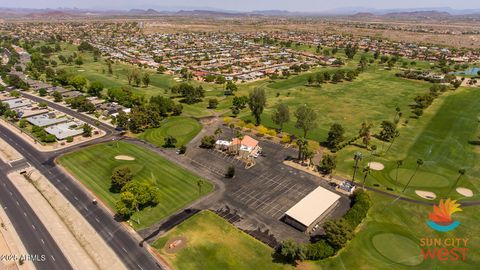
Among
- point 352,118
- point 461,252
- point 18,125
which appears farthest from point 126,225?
point 352,118

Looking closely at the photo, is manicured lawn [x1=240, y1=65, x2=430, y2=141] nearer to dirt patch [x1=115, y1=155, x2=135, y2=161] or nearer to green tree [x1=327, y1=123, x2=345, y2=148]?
green tree [x1=327, y1=123, x2=345, y2=148]

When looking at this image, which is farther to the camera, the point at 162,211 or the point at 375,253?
the point at 162,211

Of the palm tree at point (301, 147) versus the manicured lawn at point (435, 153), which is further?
the palm tree at point (301, 147)

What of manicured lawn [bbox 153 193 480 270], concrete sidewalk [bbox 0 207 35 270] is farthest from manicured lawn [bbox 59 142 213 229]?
concrete sidewalk [bbox 0 207 35 270]

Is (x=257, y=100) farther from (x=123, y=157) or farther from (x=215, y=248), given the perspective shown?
(x=215, y=248)

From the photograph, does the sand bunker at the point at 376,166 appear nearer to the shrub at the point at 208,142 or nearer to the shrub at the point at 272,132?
the shrub at the point at 272,132

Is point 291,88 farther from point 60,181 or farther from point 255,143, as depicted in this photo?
point 60,181

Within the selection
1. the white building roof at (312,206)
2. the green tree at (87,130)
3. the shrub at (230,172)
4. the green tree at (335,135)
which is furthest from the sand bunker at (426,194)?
the green tree at (87,130)
